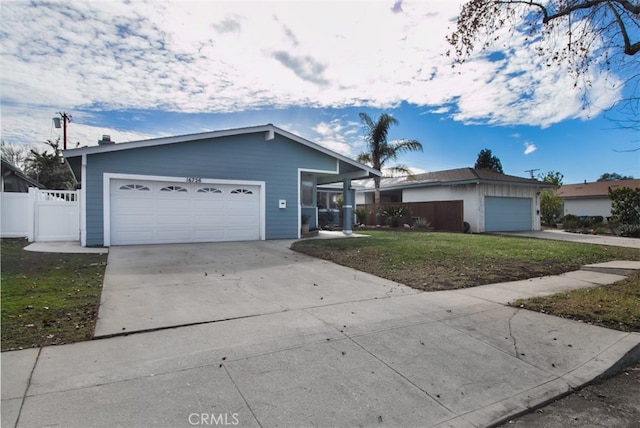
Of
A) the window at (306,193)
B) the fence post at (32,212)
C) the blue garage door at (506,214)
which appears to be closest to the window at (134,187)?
the fence post at (32,212)

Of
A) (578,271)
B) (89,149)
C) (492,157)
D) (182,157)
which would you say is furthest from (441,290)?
(492,157)

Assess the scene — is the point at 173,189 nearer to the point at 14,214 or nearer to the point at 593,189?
the point at 14,214

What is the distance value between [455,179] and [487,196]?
2085mm

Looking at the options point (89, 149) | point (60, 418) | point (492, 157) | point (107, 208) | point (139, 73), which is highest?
point (492, 157)

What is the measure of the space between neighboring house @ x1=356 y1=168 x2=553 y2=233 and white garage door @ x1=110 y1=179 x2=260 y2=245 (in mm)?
13437

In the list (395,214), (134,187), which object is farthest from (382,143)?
(134,187)

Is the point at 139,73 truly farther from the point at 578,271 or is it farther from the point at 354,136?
the point at 354,136

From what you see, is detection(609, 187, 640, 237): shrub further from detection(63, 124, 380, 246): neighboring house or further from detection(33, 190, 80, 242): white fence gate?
detection(33, 190, 80, 242): white fence gate

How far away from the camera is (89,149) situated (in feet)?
35.2

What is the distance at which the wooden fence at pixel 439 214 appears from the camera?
2039cm

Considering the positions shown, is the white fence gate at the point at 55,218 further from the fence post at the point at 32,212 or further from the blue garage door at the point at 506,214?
the blue garage door at the point at 506,214

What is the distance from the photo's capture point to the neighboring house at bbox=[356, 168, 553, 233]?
20734 millimetres

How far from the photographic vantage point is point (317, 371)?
3.33 m

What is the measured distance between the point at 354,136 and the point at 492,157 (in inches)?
1290
